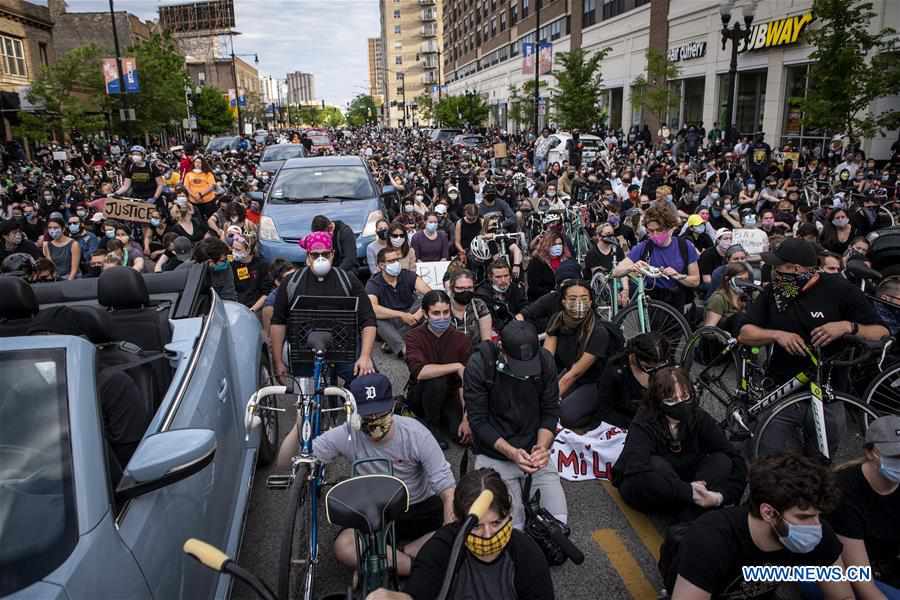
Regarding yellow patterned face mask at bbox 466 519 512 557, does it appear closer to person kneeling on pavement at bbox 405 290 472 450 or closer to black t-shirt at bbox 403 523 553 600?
black t-shirt at bbox 403 523 553 600

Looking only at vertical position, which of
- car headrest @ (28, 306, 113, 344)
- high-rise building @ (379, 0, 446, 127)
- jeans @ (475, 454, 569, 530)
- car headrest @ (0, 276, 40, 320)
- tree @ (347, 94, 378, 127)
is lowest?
jeans @ (475, 454, 569, 530)

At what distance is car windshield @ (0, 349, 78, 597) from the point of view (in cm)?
226

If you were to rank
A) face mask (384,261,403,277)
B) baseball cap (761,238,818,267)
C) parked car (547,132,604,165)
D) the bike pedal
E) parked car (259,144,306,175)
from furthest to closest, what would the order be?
1. parked car (547,132,604,165)
2. parked car (259,144,306,175)
3. face mask (384,261,403,277)
4. baseball cap (761,238,818,267)
5. the bike pedal

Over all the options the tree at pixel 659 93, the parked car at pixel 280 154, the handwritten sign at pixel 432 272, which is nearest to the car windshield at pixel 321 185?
the handwritten sign at pixel 432 272

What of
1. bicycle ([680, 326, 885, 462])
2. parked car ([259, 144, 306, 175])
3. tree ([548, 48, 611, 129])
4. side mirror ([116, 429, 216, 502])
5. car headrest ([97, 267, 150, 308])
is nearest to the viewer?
side mirror ([116, 429, 216, 502])

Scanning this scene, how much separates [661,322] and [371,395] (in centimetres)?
428

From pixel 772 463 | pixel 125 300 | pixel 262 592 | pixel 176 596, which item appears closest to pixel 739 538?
pixel 772 463

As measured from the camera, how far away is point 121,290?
13.5 feet

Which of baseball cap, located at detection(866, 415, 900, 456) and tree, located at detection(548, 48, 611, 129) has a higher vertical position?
tree, located at detection(548, 48, 611, 129)

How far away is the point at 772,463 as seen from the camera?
3059mm

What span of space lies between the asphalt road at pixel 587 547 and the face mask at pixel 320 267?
1599 millimetres

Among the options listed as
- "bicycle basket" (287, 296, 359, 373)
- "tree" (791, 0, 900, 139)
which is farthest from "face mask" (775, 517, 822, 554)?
"tree" (791, 0, 900, 139)

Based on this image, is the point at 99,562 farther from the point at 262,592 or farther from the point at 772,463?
the point at 772,463

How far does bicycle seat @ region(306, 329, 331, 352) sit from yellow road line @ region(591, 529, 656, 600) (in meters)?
2.14
